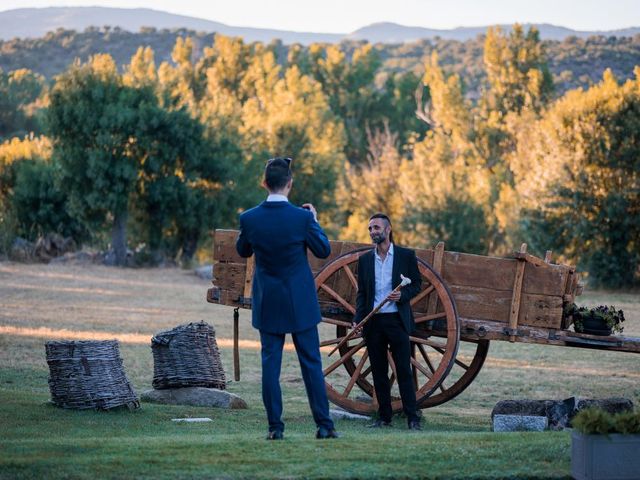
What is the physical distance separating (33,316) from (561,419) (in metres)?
16.1

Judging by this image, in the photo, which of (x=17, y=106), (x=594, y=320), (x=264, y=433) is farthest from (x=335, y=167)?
(x=264, y=433)

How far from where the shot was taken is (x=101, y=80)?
43844mm

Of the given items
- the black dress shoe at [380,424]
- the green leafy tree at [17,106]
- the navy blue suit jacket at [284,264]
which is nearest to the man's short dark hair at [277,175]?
the navy blue suit jacket at [284,264]

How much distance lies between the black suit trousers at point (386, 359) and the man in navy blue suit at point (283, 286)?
1.88 meters

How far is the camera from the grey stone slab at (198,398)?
1209 cm

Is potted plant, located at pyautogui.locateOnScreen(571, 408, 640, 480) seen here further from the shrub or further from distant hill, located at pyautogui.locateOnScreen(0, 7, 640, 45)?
distant hill, located at pyautogui.locateOnScreen(0, 7, 640, 45)

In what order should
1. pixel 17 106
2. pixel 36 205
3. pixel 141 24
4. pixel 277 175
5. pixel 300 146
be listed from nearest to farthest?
pixel 277 175 < pixel 36 205 < pixel 300 146 < pixel 17 106 < pixel 141 24

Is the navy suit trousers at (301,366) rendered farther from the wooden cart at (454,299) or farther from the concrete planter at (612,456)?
the wooden cart at (454,299)

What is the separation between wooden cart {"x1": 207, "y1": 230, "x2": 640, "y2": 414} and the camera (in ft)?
36.5

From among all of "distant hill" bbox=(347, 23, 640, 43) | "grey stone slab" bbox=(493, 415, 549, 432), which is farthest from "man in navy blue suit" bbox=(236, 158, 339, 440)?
"distant hill" bbox=(347, 23, 640, 43)

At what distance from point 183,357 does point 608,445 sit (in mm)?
A: 6122

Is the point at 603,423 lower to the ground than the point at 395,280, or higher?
lower

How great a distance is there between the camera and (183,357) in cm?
1234

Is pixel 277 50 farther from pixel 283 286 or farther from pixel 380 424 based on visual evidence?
pixel 283 286
